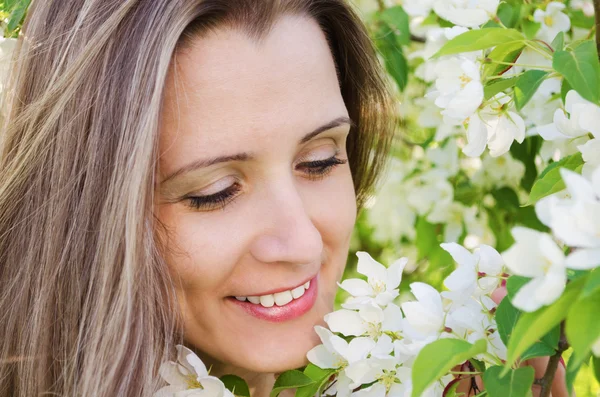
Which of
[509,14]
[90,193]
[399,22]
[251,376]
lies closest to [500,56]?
[90,193]

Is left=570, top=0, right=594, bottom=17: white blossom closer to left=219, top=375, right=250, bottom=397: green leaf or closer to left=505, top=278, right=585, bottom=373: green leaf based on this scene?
left=219, top=375, right=250, bottom=397: green leaf

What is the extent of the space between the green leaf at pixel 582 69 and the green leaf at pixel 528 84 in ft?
0.26

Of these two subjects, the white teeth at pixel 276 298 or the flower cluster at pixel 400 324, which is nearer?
the flower cluster at pixel 400 324

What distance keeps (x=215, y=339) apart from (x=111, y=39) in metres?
0.53

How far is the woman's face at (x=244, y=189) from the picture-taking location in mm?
1274

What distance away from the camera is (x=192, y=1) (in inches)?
51.9

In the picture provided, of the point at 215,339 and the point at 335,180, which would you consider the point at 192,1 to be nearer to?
the point at 335,180

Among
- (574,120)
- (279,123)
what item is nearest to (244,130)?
(279,123)

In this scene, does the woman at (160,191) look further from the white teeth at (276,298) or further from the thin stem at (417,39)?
the thin stem at (417,39)

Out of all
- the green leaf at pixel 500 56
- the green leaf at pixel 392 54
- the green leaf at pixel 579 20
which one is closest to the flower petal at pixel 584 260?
the green leaf at pixel 500 56

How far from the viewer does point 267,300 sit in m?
1.37

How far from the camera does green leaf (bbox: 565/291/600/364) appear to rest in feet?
2.07

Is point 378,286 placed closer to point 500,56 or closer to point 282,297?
point 282,297

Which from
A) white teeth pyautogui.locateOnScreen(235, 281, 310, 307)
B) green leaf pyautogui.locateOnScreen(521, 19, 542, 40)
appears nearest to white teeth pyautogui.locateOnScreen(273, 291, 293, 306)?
white teeth pyautogui.locateOnScreen(235, 281, 310, 307)
